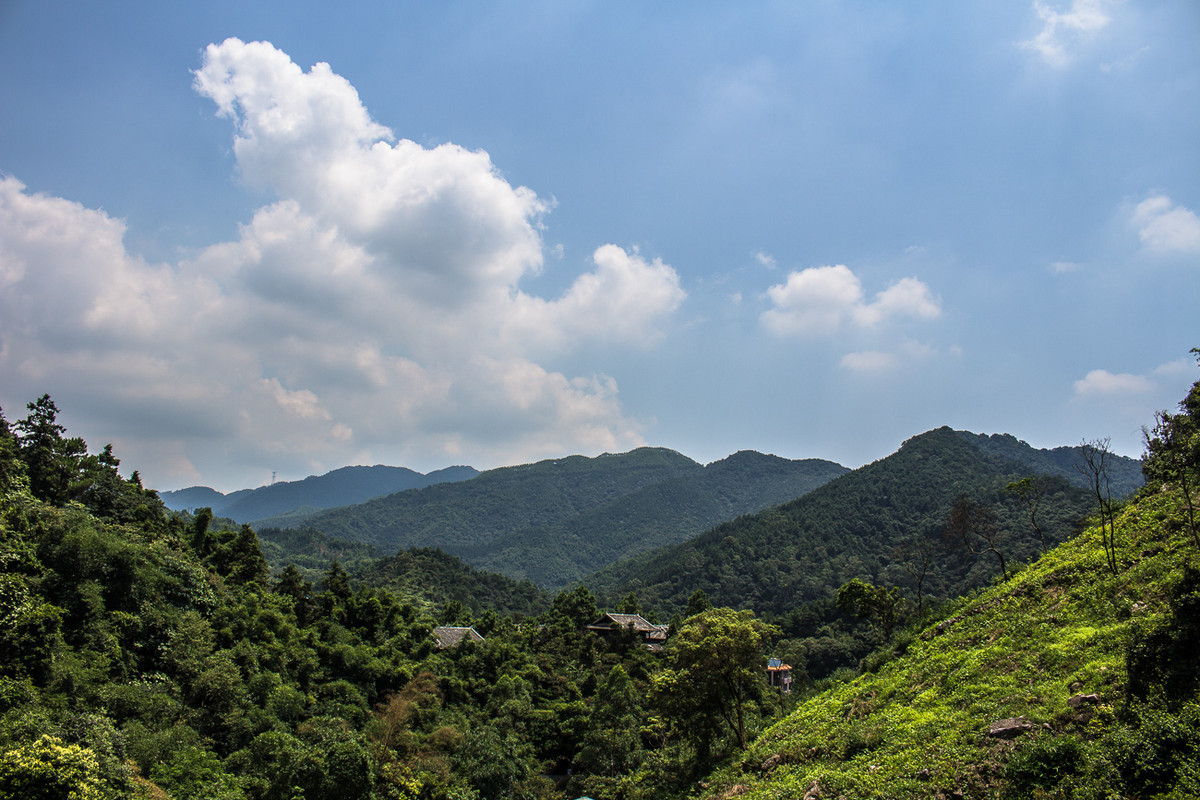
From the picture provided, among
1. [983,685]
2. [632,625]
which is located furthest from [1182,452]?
[632,625]

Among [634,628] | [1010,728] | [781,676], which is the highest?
[1010,728]

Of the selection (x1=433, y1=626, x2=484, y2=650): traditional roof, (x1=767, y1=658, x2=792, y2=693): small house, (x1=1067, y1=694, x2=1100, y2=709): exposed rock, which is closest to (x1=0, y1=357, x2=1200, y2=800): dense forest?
(x1=1067, y1=694, x2=1100, y2=709): exposed rock

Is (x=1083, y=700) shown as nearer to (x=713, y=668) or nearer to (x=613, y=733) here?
(x=713, y=668)

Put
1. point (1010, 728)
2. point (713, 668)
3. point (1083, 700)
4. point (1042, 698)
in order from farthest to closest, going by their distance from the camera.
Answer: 1. point (713, 668)
2. point (1042, 698)
3. point (1010, 728)
4. point (1083, 700)

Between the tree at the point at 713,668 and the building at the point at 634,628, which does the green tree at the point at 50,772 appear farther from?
the building at the point at 634,628

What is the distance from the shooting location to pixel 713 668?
794 inches

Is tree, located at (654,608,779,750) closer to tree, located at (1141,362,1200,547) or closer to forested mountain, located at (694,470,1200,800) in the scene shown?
forested mountain, located at (694,470,1200,800)

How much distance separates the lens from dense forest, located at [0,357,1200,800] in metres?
10.2

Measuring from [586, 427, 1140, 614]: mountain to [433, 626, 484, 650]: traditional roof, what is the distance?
179ft

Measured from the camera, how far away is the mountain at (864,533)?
73.1 meters

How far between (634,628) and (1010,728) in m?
37.6

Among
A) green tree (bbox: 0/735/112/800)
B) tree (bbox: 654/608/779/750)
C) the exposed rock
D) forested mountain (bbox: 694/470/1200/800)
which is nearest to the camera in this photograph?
forested mountain (bbox: 694/470/1200/800)

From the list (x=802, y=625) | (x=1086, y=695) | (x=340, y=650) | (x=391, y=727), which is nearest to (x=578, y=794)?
(x=391, y=727)

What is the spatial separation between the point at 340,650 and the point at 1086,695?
103 feet
